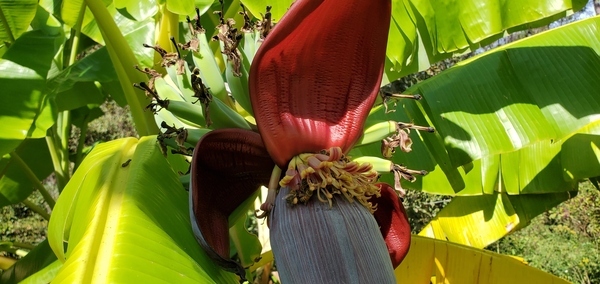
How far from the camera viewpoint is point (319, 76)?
59 centimetres

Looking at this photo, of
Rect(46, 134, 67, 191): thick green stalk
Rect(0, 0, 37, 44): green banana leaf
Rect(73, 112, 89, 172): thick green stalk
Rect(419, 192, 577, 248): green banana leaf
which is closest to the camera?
Rect(0, 0, 37, 44): green banana leaf

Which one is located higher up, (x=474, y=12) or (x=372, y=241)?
(x=474, y=12)

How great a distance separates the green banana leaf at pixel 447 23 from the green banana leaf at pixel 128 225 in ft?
1.56

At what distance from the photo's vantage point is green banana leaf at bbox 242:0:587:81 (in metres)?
1.06

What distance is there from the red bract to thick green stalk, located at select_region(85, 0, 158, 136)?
0.46 meters

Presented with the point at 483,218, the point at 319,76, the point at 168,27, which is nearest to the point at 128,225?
the point at 319,76

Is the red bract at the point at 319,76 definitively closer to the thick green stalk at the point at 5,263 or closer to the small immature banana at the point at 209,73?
the small immature banana at the point at 209,73

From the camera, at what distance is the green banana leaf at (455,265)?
121 centimetres

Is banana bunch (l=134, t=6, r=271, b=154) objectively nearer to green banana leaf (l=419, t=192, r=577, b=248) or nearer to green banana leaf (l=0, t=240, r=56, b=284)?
green banana leaf (l=0, t=240, r=56, b=284)

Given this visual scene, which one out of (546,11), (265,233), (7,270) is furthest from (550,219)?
(7,270)

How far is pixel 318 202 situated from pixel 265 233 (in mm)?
1200

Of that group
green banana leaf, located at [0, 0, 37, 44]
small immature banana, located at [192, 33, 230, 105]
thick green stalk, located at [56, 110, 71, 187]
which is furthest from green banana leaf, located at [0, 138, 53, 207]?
small immature banana, located at [192, 33, 230, 105]

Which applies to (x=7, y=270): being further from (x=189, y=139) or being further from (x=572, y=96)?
(x=572, y=96)

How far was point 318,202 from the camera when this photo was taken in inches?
21.6
